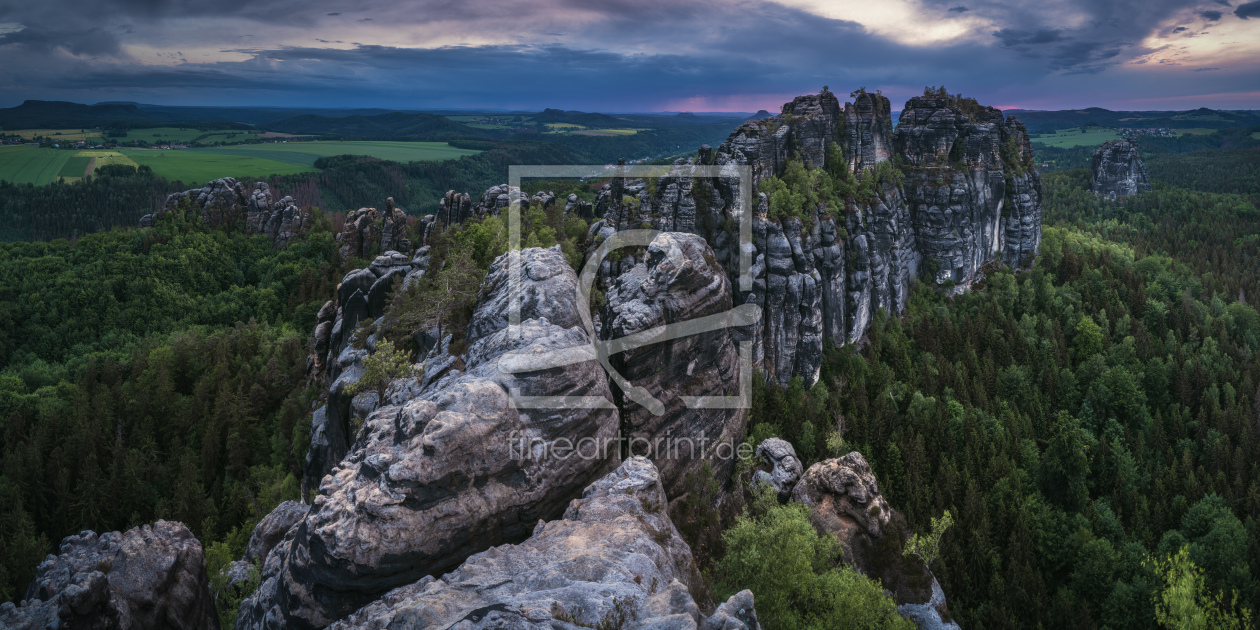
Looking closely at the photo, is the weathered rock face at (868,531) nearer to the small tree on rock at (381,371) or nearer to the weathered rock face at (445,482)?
the weathered rock face at (445,482)

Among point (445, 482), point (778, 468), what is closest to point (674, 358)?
point (778, 468)

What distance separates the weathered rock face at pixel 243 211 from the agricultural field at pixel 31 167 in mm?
95310

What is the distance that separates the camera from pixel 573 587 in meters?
14.0

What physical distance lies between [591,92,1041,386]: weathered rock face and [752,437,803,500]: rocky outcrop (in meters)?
18.7

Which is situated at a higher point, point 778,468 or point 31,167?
point 31,167

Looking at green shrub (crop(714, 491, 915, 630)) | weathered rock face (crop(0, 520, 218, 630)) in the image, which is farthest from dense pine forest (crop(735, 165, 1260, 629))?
weathered rock face (crop(0, 520, 218, 630))

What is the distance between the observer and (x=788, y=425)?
2121 inches

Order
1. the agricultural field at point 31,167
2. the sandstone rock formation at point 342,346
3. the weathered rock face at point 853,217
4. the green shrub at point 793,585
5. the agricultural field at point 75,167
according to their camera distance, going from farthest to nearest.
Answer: the agricultural field at point 75,167
the agricultural field at point 31,167
the weathered rock face at point 853,217
the sandstone rock formation at point 342,346
the green shrub at point 793,585

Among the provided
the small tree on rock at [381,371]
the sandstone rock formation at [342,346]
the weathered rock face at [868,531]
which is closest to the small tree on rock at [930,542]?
the weathered rock face at [868,531]

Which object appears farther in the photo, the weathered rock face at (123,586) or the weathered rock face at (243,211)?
the weathered rock face at (243,211)

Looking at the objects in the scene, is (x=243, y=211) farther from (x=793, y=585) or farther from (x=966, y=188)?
(x=966, y=188)

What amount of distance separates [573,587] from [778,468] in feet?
74.9

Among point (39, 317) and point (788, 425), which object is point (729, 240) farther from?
point (39, 317)

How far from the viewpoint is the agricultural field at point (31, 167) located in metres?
163
